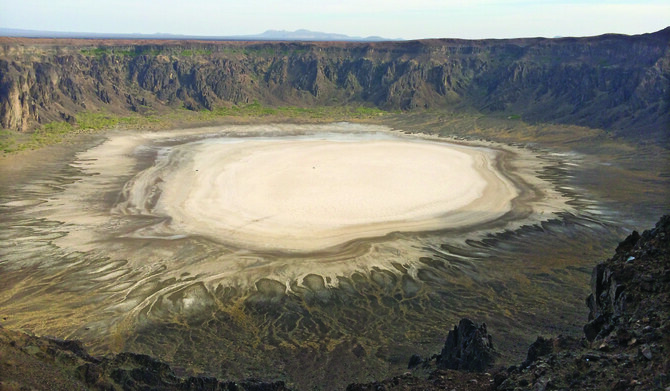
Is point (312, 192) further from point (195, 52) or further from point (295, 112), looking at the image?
point (195, 52)

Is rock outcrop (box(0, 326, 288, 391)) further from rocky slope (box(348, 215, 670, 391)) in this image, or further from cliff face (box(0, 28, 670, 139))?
cliff face (box(0, 28, 670, 139))

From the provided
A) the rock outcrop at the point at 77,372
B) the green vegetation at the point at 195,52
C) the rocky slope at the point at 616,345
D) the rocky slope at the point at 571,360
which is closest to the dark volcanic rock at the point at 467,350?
the rocky slope at the point at 571,360

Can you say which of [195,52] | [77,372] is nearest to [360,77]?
[195,52]

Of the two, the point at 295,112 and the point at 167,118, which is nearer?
the point at 167,118

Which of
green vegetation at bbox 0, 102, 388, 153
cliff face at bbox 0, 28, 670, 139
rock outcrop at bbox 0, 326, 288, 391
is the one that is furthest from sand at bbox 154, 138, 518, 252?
cliff face at bbox 0, 28, 670, 139

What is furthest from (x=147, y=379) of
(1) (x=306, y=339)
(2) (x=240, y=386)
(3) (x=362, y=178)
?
(3) (x=362, y=178)

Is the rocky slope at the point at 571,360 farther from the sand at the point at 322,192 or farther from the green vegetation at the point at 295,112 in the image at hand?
the green vegetation at the point at 295,112
